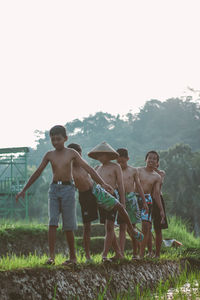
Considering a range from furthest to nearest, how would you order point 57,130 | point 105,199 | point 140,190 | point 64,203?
point 140,190 → point 105,199 → point 57,130 → point 64,203

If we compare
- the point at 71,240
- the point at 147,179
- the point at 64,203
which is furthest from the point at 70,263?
the point at 147,179

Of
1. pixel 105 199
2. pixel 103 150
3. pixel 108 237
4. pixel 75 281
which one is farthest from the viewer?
pixel 103 150

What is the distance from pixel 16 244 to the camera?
37.5 ft

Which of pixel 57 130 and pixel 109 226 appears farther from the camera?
pixel 109 226

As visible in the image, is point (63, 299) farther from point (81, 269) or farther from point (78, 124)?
point (78, 124)

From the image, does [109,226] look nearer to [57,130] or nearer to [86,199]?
[86,199]

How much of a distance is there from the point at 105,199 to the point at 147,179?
206 centimetres

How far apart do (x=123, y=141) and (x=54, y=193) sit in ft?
160

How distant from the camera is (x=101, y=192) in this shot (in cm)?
560

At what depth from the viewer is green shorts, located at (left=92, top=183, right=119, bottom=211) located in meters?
5.56

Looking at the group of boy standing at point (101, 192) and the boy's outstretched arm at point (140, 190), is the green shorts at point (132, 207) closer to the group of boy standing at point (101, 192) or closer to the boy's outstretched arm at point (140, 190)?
→ the group of boy standing at point (101, 192)

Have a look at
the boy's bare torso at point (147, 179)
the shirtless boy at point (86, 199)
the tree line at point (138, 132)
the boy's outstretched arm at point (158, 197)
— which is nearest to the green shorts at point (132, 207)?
the boy's bare torso at point (147, 179)

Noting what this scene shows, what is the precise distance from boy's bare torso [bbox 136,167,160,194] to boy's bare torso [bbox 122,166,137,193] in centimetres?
46

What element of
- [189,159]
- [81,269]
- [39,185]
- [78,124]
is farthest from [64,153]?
[78,124]
